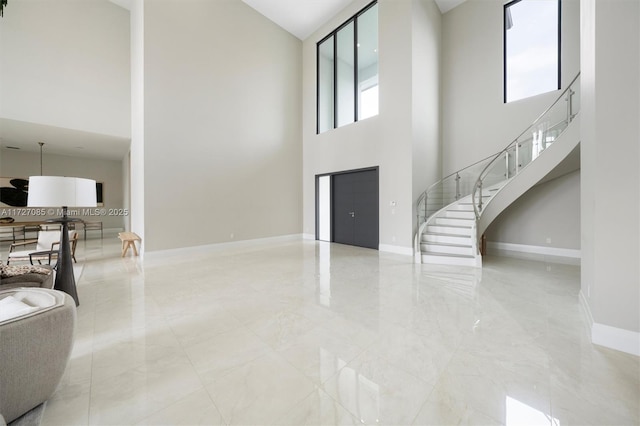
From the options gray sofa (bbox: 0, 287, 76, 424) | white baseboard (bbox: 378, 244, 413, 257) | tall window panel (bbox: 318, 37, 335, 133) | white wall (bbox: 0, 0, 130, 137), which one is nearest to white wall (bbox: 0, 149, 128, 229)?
white wall (bbox: 0, 0, 130, 137)

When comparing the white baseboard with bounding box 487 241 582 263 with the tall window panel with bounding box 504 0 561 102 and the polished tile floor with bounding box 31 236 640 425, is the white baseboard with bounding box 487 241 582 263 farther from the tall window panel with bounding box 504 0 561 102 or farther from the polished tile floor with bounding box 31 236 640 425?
the tall window panel with bounding box 504 0 561 102

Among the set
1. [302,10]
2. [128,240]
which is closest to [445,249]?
[128,240]

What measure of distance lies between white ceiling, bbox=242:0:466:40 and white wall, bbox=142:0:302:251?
0.93 ft

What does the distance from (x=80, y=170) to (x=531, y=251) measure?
15.2 meters

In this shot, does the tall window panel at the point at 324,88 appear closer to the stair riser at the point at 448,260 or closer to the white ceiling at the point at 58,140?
the stair riser at the point at 448,260

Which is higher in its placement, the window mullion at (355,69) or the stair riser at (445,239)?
the window mullion at (355,69)

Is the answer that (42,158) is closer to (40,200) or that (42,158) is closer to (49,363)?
(40,200)

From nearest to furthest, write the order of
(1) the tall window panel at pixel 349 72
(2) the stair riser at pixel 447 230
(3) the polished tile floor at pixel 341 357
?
(3) the polished tile floor at pixel 341 357
(2) the stair riser at pixel 447 230
(1) the tall window panel at pixel 349 72

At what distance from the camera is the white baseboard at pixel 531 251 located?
5648 millimetres

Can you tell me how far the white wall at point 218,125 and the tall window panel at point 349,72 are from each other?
0.99 metres

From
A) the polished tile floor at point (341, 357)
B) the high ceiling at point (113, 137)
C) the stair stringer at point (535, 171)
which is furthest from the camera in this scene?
the high ceiling at point (113, 137)

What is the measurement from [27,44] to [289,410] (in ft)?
29.4

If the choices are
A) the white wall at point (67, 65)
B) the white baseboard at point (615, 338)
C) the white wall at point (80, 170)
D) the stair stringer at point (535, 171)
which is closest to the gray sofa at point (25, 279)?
the white wall at point (67, 65)

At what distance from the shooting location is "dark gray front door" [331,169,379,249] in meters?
7.01
